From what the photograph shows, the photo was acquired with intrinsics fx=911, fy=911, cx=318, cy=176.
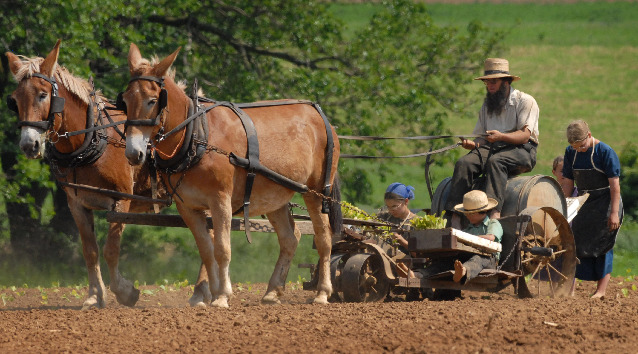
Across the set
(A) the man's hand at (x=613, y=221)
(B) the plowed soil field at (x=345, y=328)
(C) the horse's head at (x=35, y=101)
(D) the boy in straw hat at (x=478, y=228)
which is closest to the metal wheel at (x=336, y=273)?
(B) the plowed soil field at (x=345, y=328)

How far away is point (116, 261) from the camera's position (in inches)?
344

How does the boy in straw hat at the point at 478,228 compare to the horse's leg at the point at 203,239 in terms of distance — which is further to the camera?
the boy in straw hat at the point at 478,228

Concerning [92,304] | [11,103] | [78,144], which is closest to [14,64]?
[11,103]

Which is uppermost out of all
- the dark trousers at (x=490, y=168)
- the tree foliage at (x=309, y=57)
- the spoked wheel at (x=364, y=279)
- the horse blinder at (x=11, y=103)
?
the tree foliage at (x=309, y=57)

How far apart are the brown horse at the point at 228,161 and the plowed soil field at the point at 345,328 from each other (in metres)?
0.82

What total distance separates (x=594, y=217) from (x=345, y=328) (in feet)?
14.1

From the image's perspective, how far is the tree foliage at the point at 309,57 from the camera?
14773 millimetres

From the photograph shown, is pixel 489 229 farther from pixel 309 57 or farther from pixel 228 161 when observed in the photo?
pixel 309 57

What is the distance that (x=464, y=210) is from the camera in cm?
870

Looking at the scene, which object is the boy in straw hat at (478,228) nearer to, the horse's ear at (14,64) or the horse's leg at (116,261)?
the horse's leg at (116,261)

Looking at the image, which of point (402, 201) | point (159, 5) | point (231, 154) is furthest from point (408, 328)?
point (159, 5)

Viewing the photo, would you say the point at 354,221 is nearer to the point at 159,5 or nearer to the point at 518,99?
the point at 518,99

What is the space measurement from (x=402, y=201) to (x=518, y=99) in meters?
1.61

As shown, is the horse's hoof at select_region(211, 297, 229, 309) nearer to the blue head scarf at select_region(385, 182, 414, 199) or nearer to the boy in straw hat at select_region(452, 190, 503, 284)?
the boy in straw hat at select_region(452, 190, 503, 284)
